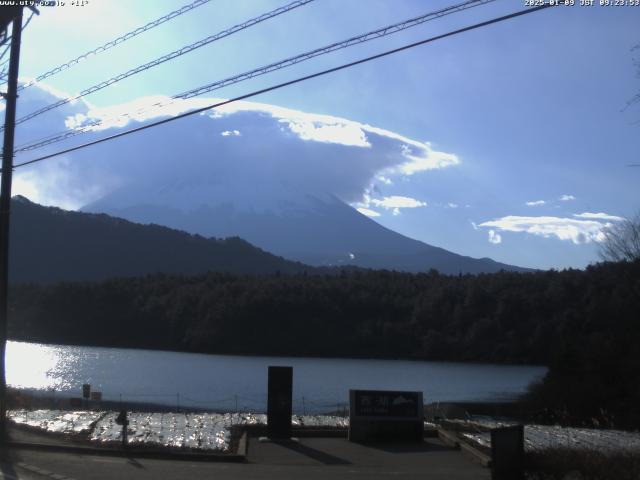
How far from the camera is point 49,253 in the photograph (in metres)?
140

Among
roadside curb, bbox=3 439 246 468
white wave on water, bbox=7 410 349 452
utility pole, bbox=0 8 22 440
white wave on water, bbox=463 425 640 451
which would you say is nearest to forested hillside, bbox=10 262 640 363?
white wave on water, bbox=463 425 640 451

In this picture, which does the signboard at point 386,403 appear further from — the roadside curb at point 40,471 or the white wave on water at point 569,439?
the roadside curb at point 40,471

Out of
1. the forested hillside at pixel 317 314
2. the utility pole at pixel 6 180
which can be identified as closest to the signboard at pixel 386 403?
the utility pole at pixel 6 180

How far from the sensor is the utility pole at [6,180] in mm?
18562

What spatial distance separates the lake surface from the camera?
172 ft

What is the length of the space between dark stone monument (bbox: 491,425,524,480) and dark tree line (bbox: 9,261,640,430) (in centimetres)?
6403

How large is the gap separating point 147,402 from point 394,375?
27.8 m

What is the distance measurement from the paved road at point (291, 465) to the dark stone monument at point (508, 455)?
94 centimetres

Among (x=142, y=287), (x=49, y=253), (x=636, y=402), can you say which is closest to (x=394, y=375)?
(x=636, y=402)

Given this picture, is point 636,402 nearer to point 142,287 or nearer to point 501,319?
point 501,319

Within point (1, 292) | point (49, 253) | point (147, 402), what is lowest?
point (147, 402)

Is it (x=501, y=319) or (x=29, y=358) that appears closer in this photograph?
(x=29, y=358)

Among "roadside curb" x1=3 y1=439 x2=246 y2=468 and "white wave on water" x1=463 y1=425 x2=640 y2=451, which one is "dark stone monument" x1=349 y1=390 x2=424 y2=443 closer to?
"white wave on water" x1=463 y1=425 x2=640 y2=451

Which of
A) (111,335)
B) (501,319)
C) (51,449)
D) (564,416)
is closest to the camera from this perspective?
(51,449)
